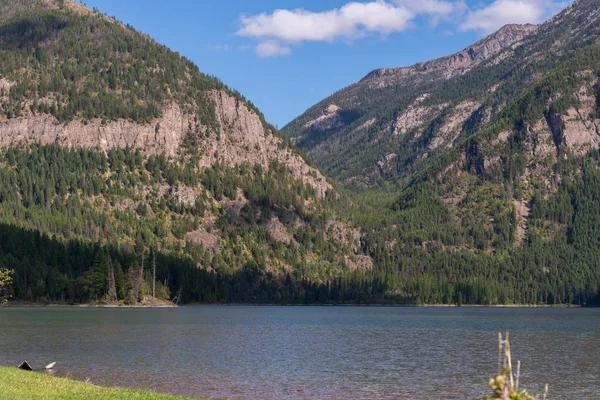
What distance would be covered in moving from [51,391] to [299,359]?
155 feet

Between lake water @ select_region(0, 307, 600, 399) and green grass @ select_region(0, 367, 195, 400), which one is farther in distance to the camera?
lake water @ select_region(0, 307, 600, 399)

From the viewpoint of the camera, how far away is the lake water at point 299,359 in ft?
236

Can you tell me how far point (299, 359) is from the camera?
319 feet

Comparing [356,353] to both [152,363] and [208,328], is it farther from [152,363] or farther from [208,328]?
[208,328]

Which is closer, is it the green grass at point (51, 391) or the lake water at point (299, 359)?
the green grass at point (51, 391)

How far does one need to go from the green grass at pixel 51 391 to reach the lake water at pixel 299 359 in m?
11.5

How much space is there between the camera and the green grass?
50750 mm

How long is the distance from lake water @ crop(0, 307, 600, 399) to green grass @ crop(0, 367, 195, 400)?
11.5 meters

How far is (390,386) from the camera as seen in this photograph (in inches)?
2901

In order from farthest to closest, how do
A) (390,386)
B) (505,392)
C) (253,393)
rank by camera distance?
(390,386) → (253,393) → (505,392)

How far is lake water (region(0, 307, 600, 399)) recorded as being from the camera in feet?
236

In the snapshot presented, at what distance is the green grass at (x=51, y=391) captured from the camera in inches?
1998

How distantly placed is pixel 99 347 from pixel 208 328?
5071 cm

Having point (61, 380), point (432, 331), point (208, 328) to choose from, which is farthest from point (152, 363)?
point (432, 331)
